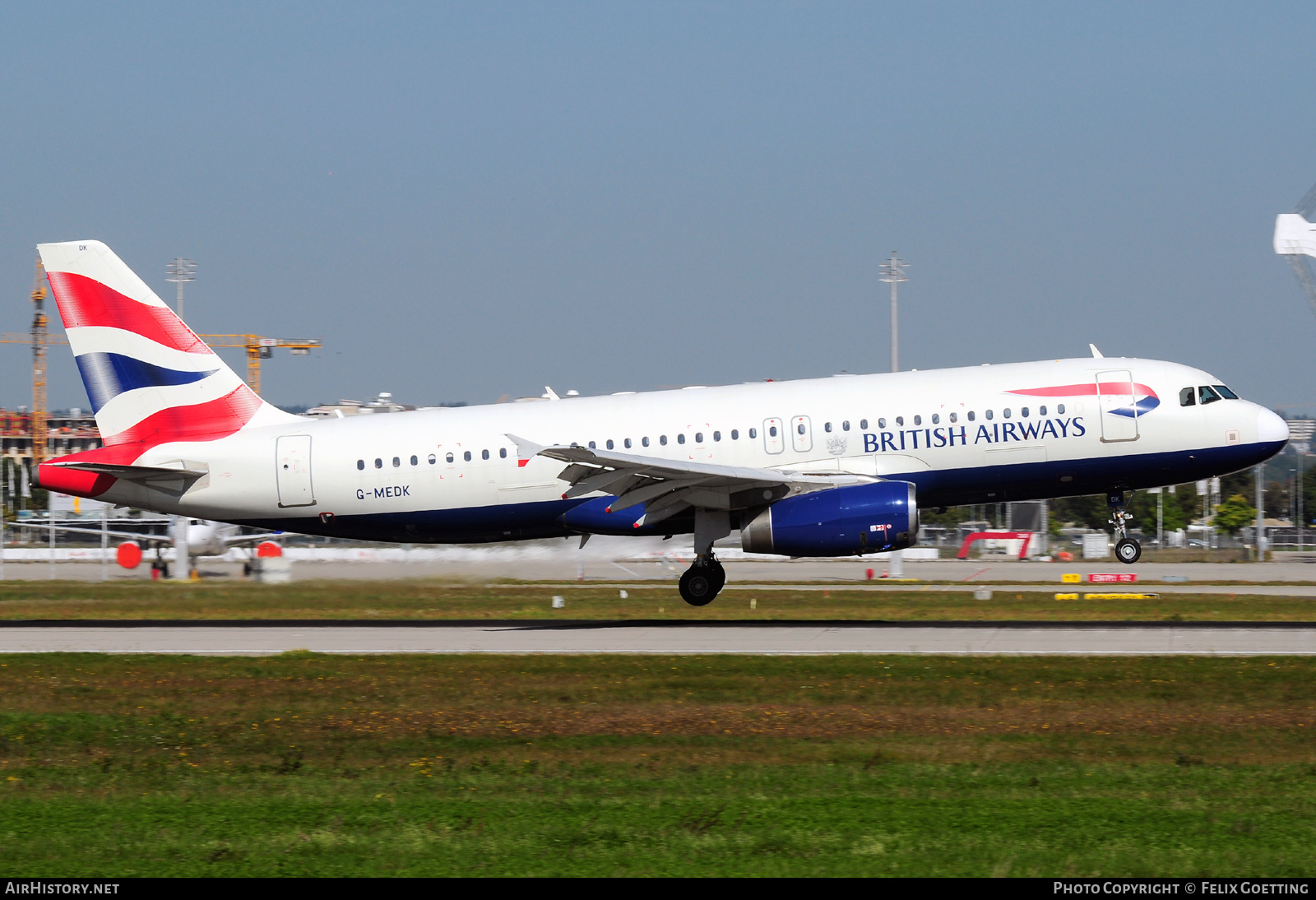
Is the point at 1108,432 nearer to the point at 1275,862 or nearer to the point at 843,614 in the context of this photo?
the point at 843,614

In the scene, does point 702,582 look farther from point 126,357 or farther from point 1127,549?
point 126,357

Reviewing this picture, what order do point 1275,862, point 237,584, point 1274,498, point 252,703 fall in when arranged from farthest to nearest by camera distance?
point 1274,498, point 237,584, point 252,703, point 1275,862

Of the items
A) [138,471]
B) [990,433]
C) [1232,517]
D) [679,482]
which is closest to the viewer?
[679,482]

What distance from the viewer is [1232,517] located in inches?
4488

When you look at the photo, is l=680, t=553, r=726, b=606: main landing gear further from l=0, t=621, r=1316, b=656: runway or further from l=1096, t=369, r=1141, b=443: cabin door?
l=1096, t=369, r=1141, b=443: cabin door

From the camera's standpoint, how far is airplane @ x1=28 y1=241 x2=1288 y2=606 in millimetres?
27078

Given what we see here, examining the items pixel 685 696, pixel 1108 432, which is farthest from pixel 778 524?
pixel 685 696

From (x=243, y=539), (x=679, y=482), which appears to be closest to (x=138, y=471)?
(x=679, y=482)

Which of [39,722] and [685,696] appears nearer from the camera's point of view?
[39,722]

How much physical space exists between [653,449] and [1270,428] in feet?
42.2

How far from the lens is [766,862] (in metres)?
9.91

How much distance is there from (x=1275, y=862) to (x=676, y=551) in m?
34.3

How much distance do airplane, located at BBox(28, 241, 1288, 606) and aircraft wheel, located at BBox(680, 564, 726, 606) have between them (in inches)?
1.6

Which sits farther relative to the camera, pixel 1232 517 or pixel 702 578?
pixel 1232 517
